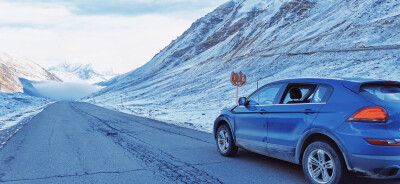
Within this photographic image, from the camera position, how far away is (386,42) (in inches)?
1203

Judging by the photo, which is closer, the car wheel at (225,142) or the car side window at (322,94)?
the car side window at (322,94)

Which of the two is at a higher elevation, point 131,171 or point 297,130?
point 297,130

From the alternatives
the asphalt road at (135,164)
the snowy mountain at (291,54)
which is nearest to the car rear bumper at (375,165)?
the asphalt road at (135,164)

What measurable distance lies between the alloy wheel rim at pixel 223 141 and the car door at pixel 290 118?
1.55 m

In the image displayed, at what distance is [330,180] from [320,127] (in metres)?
0.72

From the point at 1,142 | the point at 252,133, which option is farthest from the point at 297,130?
the point at 1,142

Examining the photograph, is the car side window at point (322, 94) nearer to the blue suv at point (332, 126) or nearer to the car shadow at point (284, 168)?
the blue suv at point (332, 126)

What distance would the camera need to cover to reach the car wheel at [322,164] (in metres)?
4.10

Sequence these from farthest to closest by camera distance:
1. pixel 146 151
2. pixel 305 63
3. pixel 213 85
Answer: pixel 213 85, pixel 305 63, pixel 146 151

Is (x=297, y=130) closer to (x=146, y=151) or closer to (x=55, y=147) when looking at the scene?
(x=146, y=151)

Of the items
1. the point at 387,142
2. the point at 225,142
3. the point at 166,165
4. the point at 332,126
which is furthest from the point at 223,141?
the point at 387,142

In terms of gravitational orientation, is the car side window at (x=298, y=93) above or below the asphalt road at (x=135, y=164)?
above

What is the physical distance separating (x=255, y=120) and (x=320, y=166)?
1603 millimetres

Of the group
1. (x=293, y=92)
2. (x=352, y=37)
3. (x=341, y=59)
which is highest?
(x=352, y=37)
